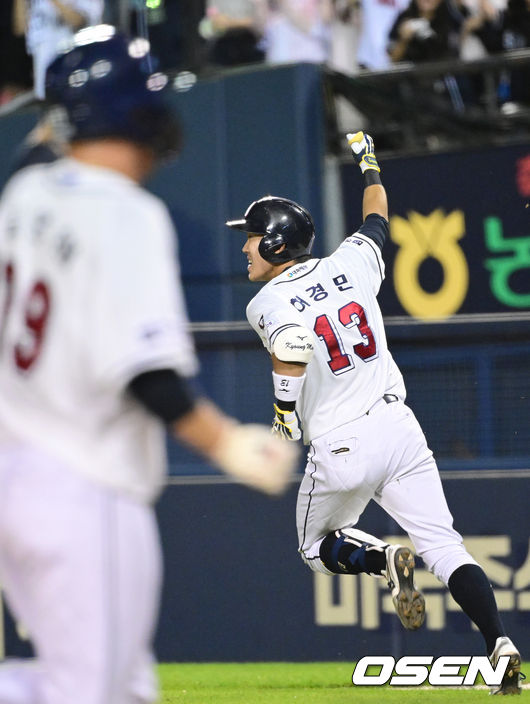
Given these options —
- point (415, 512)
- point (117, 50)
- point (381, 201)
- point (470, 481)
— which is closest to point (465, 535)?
point (470, 481)

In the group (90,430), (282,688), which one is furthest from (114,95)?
(282,688)

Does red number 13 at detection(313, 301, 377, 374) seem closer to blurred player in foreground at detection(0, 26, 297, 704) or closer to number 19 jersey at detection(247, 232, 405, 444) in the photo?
number 19 jersey at detection(247, 232, 405, 444)

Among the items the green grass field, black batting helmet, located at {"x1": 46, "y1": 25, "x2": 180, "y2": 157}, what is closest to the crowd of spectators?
the green grass field

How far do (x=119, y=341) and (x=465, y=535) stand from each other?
5.61m

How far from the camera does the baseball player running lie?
5.84 meters

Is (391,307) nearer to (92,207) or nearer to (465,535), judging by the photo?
(465,535)

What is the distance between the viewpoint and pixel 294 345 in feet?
18.7

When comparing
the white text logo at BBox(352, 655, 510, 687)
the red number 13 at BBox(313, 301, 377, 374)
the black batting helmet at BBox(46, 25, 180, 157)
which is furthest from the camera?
the white text logo at BBox(352, 655, 510, 687)

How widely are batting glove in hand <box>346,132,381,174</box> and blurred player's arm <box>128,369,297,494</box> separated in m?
3.97

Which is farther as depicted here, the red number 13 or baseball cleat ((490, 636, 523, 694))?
the red number 13

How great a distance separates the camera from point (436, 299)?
9891mm

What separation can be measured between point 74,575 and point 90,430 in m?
0.31

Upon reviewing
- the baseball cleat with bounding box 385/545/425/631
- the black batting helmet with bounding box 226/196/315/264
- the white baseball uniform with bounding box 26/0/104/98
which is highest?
the white baseball uniform with bounding box 26/0/104/98

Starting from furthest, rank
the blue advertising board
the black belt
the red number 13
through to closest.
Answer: the blue advertising board
the black belt
the red number 13
